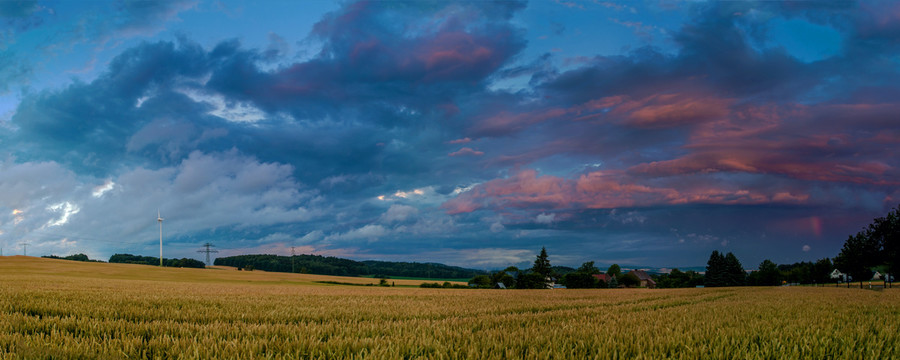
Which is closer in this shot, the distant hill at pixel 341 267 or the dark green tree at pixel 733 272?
the dark green tree at pixel 733 272

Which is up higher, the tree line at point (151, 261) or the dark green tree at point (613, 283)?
the tree line at point (151, 261)

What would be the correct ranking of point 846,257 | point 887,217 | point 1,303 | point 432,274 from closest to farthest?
point 1,303
point 887,217
point 846,257
point 432,274

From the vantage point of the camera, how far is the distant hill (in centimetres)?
16038

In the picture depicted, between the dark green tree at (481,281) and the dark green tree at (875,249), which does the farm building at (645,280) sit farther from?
the dark green tree at (875,249)

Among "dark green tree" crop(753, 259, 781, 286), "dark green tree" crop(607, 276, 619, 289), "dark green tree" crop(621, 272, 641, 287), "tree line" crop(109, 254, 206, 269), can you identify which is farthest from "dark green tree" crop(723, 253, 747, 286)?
"tree line" crop(109, 254, 206, 269)

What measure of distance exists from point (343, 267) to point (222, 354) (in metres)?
164

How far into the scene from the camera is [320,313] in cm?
1121

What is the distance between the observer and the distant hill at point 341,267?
526 feet

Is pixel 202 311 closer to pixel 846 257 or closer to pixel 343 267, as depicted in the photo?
pixel 846 257

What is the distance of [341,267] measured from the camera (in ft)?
529

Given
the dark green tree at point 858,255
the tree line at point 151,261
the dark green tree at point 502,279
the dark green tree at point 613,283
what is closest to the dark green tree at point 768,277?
the dark green tree at point 613,283

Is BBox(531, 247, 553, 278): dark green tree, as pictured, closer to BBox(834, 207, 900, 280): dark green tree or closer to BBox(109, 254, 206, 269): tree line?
BBox(834, 207, 900, 280): dark green tree

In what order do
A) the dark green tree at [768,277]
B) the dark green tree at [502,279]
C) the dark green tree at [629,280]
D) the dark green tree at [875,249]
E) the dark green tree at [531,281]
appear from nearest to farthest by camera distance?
the dark green tree at [875,249]
the dark green tree at [531,281]
the dark green tree at [502,279]
the dark green tree at [768,277]
the dark green tree at [629,280]

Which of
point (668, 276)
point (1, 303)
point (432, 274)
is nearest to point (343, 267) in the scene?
point (432, 274)
